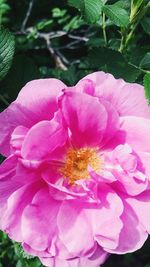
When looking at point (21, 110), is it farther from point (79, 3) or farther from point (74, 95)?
point (79, 3)

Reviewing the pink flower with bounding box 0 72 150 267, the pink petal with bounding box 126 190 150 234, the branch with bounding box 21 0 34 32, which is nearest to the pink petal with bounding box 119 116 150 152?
the pink flower with bounding box 0 72 150 267

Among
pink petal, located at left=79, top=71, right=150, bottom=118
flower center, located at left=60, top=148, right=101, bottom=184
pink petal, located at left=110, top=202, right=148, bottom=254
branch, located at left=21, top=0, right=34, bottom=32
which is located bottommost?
branch, located at left=21, top=0, right=34, bottom=32

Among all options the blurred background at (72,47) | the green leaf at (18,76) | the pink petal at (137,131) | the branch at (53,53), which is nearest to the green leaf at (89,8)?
the blurred background at (72,47)

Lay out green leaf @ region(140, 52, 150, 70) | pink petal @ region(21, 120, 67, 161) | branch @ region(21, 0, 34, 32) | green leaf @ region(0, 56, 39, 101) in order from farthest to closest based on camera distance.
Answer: branch @ region(21, 0, 34, 32) → green leaf @ region(140, 52, 150, 70) → green leaf @ region(0, 56, 39, 101) → pink petal @ region(21, 120, 67, 161)

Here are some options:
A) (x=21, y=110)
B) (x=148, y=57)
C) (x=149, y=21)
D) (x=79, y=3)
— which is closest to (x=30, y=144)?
(x=21, y=110)

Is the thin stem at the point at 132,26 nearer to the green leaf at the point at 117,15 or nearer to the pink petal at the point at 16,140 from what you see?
the green leaf at the point at 117,15

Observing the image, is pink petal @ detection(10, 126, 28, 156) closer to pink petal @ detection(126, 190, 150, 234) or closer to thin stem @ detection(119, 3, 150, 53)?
pink petal @ detection(126, 190, 150, 234)

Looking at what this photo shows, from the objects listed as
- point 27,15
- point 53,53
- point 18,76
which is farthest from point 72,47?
point 18,76
